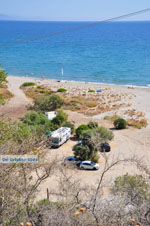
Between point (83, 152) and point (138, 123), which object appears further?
→ point (138, 123)

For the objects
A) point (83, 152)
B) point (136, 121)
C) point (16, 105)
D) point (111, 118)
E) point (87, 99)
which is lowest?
point (87, 99)

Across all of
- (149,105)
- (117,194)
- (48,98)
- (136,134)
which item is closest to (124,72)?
(149,105)

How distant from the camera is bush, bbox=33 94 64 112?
29766 mm

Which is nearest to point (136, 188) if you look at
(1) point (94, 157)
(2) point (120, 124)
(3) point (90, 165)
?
(3) point (90, 165)

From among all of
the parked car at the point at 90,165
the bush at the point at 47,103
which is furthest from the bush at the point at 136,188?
the bush at the point at 47,103

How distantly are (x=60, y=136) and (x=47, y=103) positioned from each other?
10.7 m

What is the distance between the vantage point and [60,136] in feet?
65.3

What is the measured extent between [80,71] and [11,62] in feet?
71.9

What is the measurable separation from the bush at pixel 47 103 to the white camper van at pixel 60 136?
8.74m

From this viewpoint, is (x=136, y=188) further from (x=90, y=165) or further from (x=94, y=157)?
(x=94, y=157)

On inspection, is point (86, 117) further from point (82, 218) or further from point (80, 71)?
point (80, 71)

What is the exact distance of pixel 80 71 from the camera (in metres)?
64.6

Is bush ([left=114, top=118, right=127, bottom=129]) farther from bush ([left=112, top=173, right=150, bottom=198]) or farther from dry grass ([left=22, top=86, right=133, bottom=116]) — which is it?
bush ([left=112, top=173, right=150, bottom=198])

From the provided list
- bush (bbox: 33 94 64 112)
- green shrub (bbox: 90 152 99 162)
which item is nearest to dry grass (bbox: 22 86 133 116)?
bush (bbox: 33 94 64 112)
